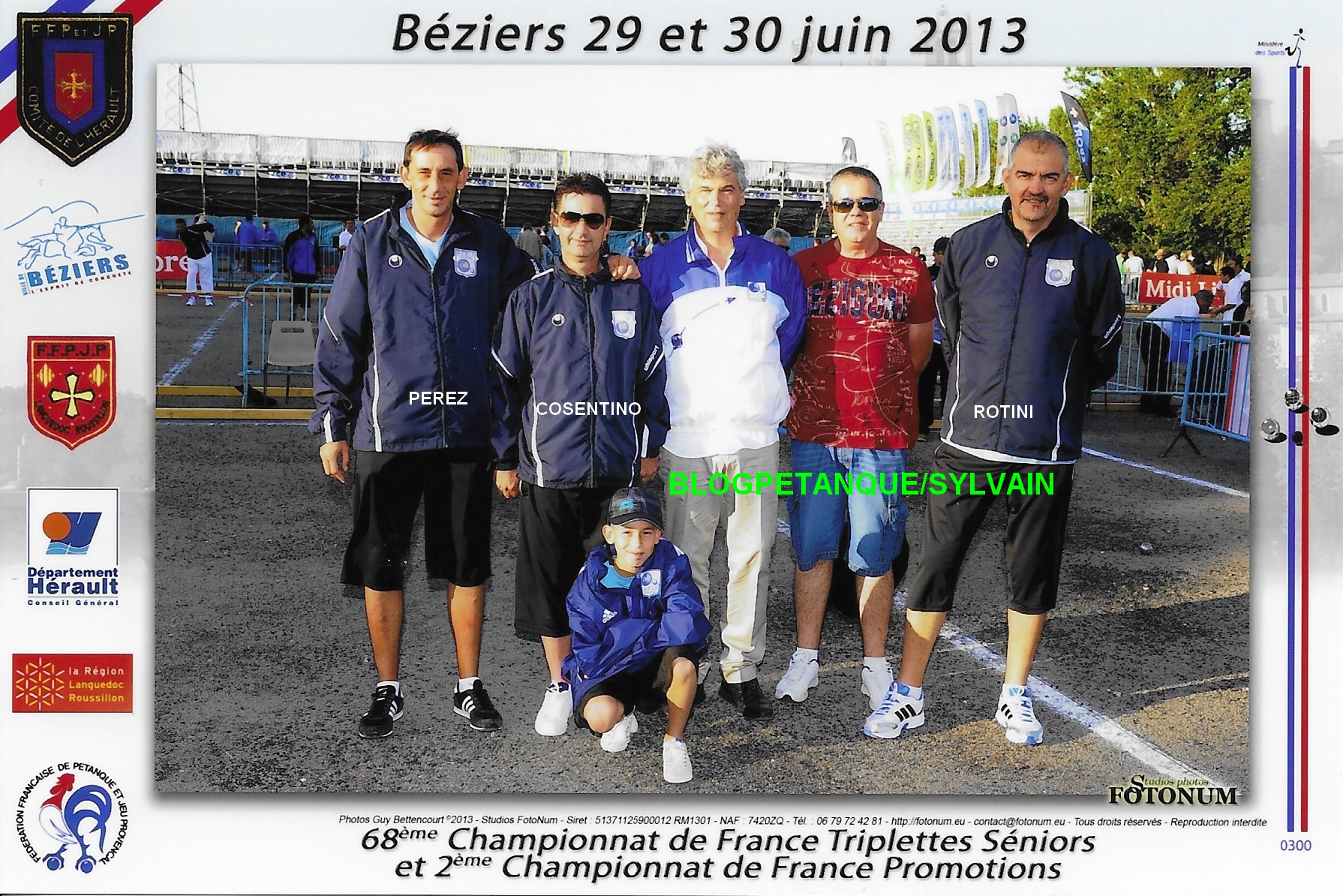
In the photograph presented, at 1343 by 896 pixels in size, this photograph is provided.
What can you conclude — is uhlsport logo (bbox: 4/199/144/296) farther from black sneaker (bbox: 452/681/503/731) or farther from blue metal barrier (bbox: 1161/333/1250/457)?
blue metal barrier (bbox: 1161/333/1250/457)

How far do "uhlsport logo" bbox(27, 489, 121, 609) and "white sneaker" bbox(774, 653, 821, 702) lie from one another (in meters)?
2.23

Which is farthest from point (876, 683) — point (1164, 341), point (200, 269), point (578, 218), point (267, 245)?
point (200, 269)

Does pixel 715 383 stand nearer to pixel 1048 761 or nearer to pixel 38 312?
pixel 1048 761

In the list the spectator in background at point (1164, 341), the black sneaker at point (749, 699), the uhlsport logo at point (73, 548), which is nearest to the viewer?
the uhlsport logo at point (73, 548)

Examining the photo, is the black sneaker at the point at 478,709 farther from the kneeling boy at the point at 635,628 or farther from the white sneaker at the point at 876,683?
the white sneaker at the point at 876,683

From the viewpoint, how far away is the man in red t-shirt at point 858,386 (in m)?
4.05

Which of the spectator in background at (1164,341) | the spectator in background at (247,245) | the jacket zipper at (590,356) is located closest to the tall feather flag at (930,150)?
the jacket zipper at (590,356)

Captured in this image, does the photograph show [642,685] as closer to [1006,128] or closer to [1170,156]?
[1006,128]

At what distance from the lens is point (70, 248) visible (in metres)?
3.44

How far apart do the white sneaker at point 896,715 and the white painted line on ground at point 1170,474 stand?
4409 millimetres

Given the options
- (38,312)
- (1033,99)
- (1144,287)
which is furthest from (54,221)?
(1144,287)

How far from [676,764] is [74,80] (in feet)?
8.65

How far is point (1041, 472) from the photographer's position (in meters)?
3.94

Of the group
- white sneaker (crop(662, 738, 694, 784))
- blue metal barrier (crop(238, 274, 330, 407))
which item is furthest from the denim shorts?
blue metal barrier (crop(238, 274, 330, 407))
